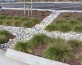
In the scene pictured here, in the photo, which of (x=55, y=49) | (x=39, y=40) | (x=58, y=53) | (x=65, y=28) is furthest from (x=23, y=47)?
(x=65, y=28)

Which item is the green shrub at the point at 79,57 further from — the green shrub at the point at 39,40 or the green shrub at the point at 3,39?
the green shrub at the point at 3,39

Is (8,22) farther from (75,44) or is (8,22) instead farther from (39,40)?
(75,44)

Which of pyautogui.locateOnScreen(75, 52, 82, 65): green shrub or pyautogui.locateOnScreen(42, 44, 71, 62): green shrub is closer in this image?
pyautogui.locateOnScreen(75, 52, 82, 65): green shrub

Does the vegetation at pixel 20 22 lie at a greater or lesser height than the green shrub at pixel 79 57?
lesser

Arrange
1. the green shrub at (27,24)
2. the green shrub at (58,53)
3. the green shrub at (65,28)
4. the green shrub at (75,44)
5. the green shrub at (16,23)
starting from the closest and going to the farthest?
1. the green shrub at (58,53)
2. the green shrub at (75,44)
3. the green shrub at (65,28)
4. the green shrub at (27,24)
5. the green shrub at (16,23)

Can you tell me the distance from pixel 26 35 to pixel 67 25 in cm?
192

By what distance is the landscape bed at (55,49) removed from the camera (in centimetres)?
748

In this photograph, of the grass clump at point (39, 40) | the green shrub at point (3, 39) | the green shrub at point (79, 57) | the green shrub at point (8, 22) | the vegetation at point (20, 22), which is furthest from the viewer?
the green shrub at point (8, 22)

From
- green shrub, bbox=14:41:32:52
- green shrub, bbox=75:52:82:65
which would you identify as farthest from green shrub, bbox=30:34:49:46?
green shrub, bbox=75:52:82:65

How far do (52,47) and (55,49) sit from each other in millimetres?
161

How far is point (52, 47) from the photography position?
7.79 metres

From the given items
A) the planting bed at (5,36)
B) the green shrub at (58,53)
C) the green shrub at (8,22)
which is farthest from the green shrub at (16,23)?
the green shrub at (58,53)

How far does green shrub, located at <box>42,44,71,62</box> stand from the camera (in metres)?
7.47

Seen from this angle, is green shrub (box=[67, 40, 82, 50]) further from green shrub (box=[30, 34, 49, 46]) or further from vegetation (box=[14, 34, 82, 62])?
green shrub (box=[30, 34, 49, 46])
